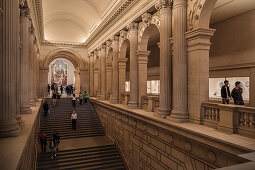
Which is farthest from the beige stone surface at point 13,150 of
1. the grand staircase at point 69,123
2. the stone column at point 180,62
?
the grand staircase at point 69,123

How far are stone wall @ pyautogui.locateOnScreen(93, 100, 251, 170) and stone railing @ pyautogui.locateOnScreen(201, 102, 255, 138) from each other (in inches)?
34.8

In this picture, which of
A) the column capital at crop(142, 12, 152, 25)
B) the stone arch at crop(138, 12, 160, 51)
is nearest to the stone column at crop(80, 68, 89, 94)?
the stone arch at crop(138, 12, 160, 51)

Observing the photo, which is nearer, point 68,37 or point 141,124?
point 141,124

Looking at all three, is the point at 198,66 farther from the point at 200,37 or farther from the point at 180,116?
the point at 180,116

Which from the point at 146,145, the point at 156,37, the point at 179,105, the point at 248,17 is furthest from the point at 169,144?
the point at 156,37

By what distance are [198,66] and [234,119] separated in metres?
2.33

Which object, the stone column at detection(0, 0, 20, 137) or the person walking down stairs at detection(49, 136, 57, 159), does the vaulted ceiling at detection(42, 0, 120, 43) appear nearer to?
the stone column at detection(0, 0, 20, 137)

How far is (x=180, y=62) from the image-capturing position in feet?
26.3

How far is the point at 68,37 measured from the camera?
28.0 m

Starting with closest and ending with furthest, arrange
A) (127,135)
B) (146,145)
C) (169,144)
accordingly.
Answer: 1. (169,144)
2. (146,145)
3. (127,135)

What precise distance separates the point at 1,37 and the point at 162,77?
6.14m

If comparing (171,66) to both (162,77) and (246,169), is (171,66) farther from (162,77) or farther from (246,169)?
(246,169)

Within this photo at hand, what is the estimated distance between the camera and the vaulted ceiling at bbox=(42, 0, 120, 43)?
61.3 feet

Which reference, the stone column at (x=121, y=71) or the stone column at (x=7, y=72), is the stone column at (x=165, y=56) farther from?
the stone column at (x=121, y=71)
